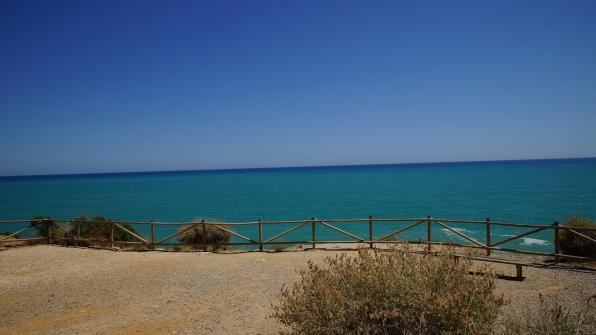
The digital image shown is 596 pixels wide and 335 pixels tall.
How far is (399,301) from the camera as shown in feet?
13.9

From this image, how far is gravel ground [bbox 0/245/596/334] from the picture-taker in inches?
287

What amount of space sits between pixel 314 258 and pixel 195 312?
577cm

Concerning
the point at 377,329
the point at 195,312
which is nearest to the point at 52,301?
the point at 195,312

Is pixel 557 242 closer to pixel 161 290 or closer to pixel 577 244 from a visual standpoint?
pixel 577 244

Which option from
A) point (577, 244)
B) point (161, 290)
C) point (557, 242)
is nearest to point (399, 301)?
point (161, 290)

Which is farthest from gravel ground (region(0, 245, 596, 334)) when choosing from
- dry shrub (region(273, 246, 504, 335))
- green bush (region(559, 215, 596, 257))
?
dry shrub (region(273, 246, 504, 335))

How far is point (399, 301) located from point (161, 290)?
7645 mm

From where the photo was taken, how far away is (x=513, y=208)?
35.4m

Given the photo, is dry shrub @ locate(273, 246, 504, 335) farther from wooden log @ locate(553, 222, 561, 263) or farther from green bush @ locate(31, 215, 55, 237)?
green bush @ locate(31, 215, 55, 237)

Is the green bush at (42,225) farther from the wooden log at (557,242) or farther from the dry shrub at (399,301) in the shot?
the wooden log at (557,242)

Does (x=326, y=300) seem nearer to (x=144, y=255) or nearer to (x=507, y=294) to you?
(x=507, y=294)

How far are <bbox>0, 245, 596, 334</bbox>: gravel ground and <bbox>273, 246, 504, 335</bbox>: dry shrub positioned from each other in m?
2.55

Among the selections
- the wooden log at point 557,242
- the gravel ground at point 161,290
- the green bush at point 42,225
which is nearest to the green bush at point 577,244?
the wooden log at point 557,242

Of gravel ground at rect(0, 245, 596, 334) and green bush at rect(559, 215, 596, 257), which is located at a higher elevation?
green bush at rect(559, 215, 596, 257)
